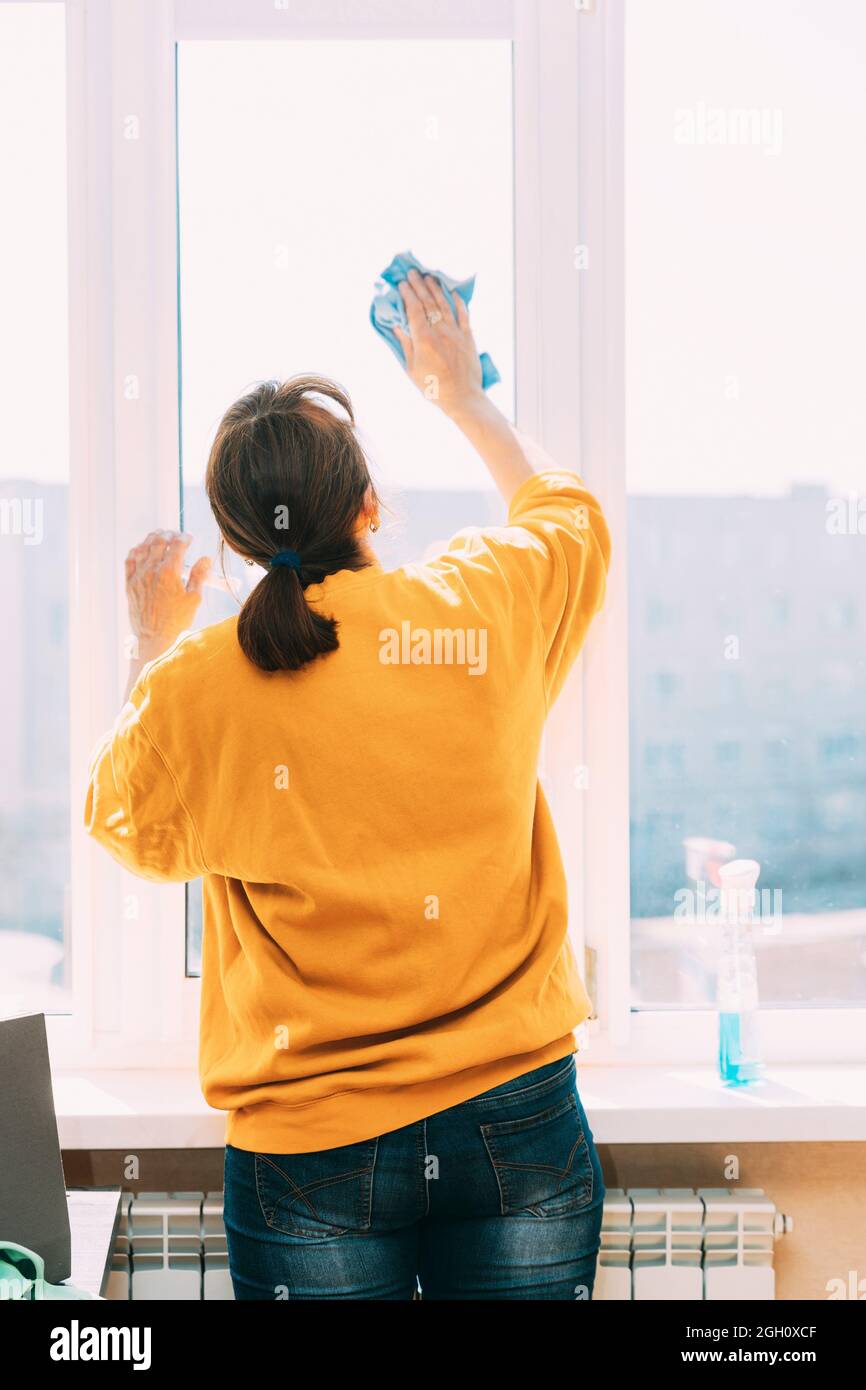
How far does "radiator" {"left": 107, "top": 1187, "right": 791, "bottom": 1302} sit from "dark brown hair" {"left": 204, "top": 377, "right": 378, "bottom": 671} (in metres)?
0.85

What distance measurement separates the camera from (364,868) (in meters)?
1.05

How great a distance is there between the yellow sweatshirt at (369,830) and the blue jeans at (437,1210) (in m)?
0.03

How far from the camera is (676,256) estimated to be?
163 centimetres

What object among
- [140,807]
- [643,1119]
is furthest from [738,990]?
[140,807]

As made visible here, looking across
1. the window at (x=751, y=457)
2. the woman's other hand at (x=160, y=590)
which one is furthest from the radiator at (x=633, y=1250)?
the woman's other hand at (x=160, y=590)

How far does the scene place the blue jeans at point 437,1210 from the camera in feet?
3.52

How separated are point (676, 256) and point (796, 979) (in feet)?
3.50

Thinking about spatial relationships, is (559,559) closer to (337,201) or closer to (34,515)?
(337,201)

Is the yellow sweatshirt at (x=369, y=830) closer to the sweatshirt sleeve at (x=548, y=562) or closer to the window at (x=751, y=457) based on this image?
the sweatshirt sleeve at (x=548, y=562)

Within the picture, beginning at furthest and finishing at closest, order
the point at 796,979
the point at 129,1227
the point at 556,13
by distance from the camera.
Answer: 1. the point at 796,979
2. the point at 556,13
3. the point at 129,1227

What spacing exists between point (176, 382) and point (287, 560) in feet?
2.22

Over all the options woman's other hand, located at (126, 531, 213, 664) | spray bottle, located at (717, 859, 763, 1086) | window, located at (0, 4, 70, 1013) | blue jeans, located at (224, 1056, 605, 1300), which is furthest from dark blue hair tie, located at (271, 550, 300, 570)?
spray bottle, located at (717, 859, 763, 1086)
